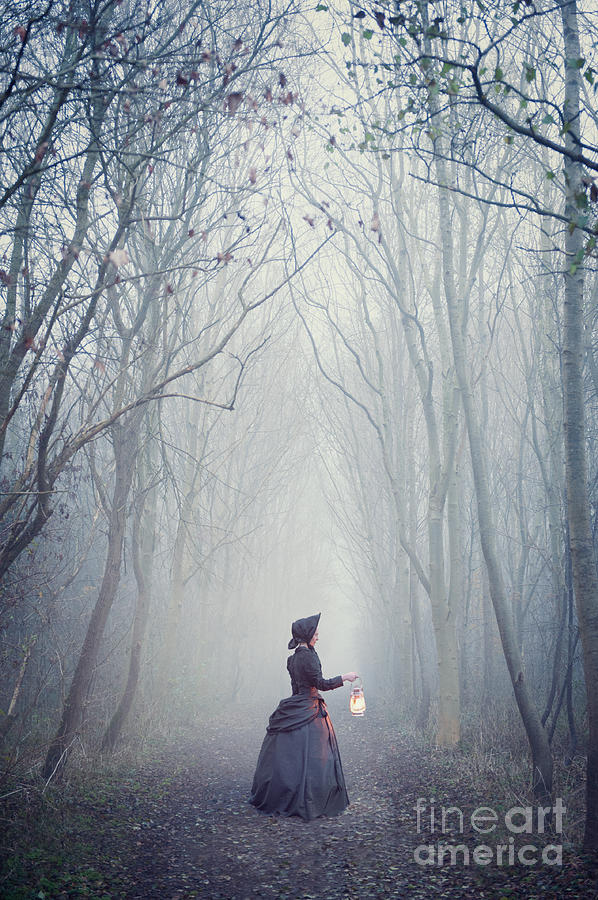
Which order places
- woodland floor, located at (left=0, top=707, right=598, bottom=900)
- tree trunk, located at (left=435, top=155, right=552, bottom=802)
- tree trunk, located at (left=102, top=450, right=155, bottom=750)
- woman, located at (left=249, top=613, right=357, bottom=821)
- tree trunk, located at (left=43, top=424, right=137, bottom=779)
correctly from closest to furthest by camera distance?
woodland floor, located at (left=0, top=707, right=598, bottom=900), tree trunk, located at (left=435, top=155, right=552, bottom=802), woman, located at (left=249, top=613, right=357, bottom=821), tree trunk, located at (left=43, top=424, right=137, bottom=779), tree trunk, located at (left=102, top=450, right=155, bottom=750)

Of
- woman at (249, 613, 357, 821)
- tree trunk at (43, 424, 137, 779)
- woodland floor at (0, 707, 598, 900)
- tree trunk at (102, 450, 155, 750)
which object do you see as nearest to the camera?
woodland floor at (0, 707, 598, 900)

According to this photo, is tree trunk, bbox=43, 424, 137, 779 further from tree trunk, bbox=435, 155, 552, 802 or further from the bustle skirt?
tree trunk, bbox=435, 155, 552, 802

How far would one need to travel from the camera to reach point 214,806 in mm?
6625

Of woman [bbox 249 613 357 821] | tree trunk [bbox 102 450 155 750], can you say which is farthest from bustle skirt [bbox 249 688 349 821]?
tree trunk [bbox 102 450 155 750]

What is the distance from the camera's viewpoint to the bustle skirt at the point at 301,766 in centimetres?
624

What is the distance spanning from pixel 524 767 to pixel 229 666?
16.0m

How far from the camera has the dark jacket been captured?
6690mm

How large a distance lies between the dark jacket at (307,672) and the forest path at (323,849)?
1261mm

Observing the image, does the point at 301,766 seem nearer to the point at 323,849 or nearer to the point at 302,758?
the point at 302,758

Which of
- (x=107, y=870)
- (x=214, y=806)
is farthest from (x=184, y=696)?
(x=107, y=870)

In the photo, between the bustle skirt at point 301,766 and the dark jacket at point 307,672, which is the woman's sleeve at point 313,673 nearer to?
the dark jacket at point 307,672

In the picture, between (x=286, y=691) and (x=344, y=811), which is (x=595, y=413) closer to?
(x=344, y=811)

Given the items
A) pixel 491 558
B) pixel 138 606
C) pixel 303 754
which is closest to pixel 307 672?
pixel 303 754

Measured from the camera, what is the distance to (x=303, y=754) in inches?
253
